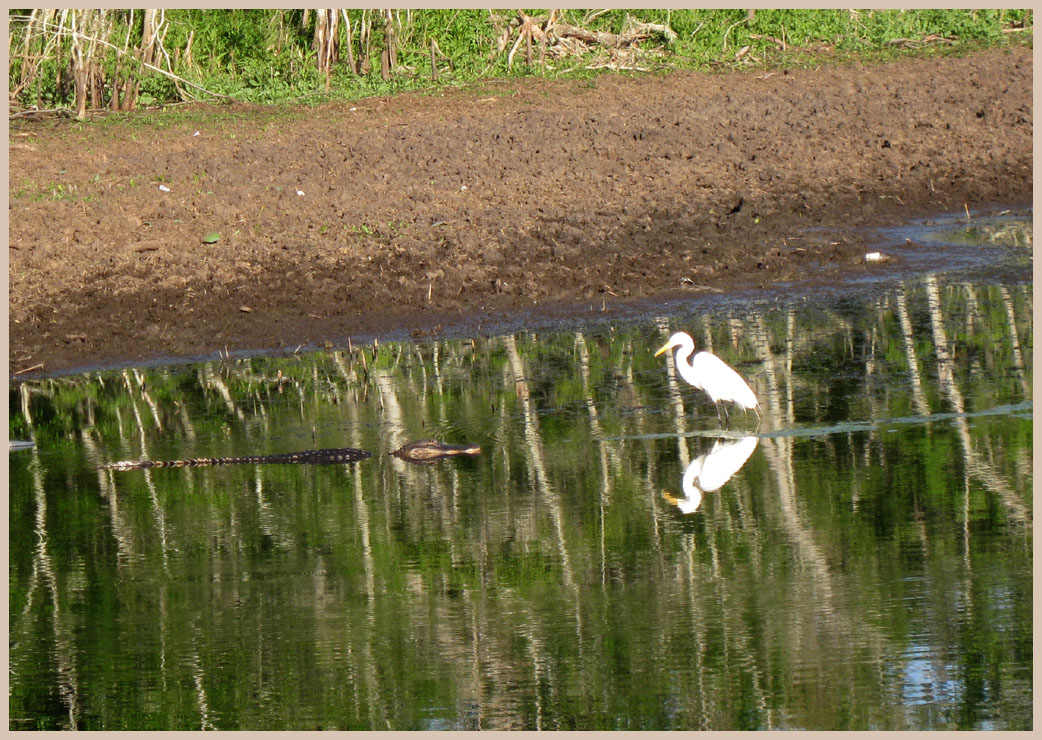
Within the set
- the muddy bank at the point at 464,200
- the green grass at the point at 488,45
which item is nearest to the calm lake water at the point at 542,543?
the muddy bank at the point at 464,200

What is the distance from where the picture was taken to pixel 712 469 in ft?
29.5

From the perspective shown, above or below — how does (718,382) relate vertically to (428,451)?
above

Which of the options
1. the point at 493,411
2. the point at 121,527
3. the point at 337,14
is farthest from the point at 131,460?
the point at 337,14

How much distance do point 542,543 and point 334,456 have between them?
82.1 inches

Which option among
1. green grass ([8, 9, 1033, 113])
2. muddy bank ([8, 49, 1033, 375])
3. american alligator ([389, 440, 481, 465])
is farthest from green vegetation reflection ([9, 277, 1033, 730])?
green grass ([8, 9, 1033, 113])

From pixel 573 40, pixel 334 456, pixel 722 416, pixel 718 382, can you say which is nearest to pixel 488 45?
pixel 573 40

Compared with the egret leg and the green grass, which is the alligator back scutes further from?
the green grass

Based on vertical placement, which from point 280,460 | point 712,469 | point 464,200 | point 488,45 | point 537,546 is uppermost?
point 488,45

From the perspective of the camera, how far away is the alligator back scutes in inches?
375

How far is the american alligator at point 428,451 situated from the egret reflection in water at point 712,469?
1421 millimetres

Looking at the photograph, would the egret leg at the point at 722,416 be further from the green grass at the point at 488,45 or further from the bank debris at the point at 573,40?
the bank debris at the point at 573,40

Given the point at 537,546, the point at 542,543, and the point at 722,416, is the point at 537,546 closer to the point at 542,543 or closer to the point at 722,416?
the point at 542,543

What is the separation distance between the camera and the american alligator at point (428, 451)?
9.48 meters

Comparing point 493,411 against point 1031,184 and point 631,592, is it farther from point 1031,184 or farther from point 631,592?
point 1031,184
